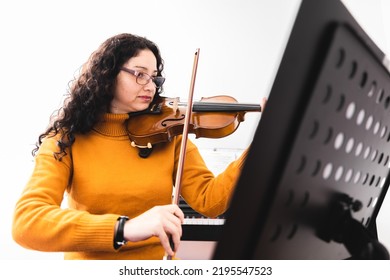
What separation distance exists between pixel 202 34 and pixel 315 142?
176 cm

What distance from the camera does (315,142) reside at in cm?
29

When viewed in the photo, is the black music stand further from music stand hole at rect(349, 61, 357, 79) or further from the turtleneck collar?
the turtleneck collar

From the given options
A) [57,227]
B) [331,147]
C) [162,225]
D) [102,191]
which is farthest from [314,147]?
[102,191]

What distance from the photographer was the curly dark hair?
930 mm

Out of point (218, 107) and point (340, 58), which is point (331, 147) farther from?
point (218, 107)

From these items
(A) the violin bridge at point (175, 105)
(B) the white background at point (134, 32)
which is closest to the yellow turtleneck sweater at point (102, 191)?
(A) the violin bridge at point (175, 105)

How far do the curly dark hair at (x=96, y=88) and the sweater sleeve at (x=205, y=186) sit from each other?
315mm

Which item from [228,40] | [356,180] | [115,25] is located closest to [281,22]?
[228,40]

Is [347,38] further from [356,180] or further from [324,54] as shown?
[356,180]

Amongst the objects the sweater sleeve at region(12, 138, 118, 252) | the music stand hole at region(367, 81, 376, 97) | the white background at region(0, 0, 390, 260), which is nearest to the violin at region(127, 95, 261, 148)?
the sweater sleeve at region(12, 138, 118, 252)

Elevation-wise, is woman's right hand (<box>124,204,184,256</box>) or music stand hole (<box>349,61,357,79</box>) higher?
music stand hole (<box>349,61,357,79</box>)

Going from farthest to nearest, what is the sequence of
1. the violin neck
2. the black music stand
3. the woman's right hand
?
the violin neck < the woman's right hand < the black music stand

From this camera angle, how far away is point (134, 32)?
1.85 metres

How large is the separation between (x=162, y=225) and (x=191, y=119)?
560 millimetres
